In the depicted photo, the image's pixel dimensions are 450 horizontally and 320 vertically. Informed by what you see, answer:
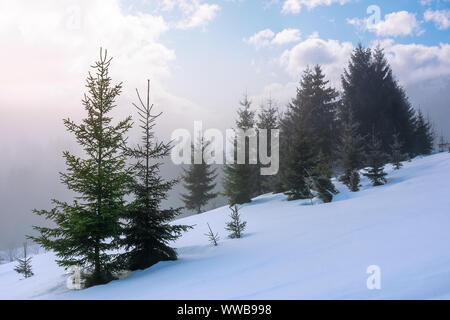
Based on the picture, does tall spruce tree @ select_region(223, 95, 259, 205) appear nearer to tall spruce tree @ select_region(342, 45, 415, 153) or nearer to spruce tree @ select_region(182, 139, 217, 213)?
spruce tree @ select_region(182, 139, 217, 213)

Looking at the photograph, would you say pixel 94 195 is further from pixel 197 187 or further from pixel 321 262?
pixel 197 187

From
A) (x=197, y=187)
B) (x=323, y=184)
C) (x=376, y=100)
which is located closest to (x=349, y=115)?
(x=376, y=100)

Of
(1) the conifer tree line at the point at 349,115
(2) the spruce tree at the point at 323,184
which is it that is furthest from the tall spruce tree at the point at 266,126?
(2) the spruce tree at the point at 323,184

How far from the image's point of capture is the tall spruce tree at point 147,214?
26.6ft

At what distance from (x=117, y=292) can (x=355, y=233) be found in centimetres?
646

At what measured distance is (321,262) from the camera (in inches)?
206

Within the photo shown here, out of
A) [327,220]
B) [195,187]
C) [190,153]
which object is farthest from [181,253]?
[190,153]

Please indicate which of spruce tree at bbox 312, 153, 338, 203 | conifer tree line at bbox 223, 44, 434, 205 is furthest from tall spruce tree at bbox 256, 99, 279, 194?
spruce tree at bbox 312, 153, 338, 203

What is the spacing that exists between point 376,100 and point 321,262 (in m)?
28.9

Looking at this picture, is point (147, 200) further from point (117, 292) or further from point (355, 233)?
point (355, 233)

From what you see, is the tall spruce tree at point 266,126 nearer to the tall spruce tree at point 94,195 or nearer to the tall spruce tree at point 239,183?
the tall spruce tree at point 239,183

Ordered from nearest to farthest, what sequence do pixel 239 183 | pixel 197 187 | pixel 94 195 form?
pixel 94 195 → pixel 239 183 → pixel 197 187

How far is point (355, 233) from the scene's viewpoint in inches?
267
